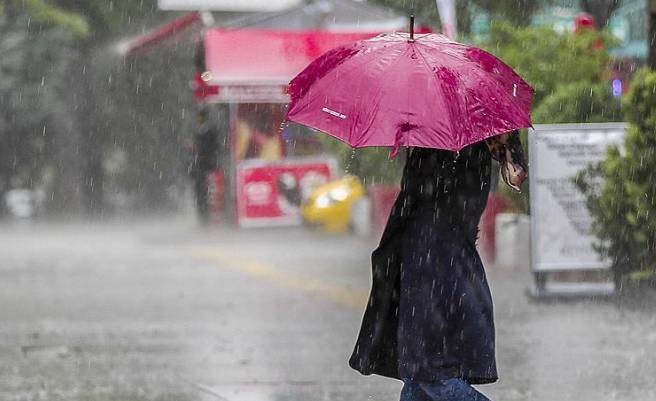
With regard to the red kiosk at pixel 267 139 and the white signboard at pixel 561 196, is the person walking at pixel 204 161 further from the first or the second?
the white signboard at pixel 561 196

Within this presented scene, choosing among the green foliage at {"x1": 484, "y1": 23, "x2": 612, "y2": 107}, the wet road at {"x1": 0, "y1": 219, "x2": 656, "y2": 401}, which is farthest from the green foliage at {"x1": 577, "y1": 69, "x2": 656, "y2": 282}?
the green foliage at {"x1": 484, "y1": 23, "x2": 612, "y2": 107}

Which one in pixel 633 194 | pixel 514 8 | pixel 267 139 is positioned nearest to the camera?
pixel 633 194

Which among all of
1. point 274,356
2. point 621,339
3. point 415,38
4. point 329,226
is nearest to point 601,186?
point 621,339

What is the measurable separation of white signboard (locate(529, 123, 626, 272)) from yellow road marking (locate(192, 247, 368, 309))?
165 centimetres

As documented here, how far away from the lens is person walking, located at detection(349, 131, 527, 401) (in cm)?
544

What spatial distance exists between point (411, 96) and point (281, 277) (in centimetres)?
944

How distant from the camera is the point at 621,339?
9.62 m

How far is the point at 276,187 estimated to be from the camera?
79.4ft

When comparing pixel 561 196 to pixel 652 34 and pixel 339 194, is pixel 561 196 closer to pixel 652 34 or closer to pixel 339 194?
pixel 652 34

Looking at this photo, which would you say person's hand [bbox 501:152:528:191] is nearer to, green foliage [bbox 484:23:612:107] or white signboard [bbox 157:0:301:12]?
green foliage [bbox 484:23:612:107]

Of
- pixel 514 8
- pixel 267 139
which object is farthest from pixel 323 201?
pixel 514 8

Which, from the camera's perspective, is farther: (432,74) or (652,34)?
(652,34)

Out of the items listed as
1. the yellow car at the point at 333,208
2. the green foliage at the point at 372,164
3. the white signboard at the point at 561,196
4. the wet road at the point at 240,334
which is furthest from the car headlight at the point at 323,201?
the white signboard at the point at 561,196

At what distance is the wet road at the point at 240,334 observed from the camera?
312 inches
